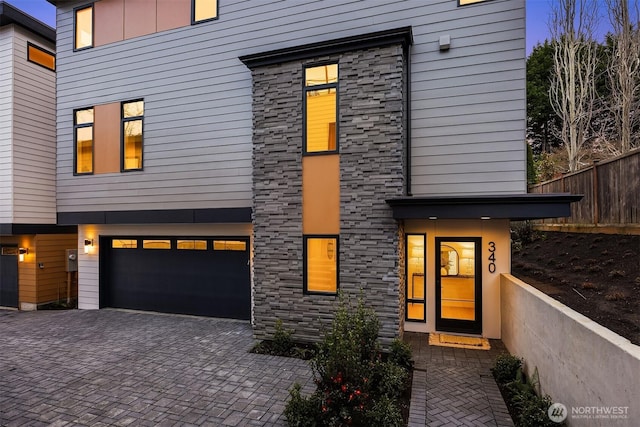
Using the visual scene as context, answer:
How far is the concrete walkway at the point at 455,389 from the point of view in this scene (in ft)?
14.1

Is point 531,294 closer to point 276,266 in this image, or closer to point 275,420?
point 275,420

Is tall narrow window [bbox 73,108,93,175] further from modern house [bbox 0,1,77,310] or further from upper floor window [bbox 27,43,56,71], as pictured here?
upper floor window [bbox 27,43,56,71]

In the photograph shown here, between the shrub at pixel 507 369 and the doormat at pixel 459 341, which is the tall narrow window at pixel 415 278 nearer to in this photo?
the doormat at pixel 459 341

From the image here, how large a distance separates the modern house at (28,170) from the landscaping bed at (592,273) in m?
13.3

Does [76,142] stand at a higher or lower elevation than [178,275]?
higher

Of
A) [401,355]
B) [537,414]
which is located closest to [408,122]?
[401,355]

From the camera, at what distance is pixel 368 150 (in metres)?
6.47

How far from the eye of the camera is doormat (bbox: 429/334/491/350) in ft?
21.8

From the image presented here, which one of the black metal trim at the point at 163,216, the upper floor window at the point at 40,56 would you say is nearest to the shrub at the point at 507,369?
the black metal trim at the point at 163,216

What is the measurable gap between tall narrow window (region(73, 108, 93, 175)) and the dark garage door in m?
2.17

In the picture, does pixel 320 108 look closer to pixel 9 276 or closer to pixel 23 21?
pixel 23 21

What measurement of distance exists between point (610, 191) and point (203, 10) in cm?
1033

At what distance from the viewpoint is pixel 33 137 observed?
411 inches

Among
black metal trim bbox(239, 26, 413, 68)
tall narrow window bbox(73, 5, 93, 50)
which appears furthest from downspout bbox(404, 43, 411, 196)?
tall narrow window bbox(73, 5, 93, 50)
